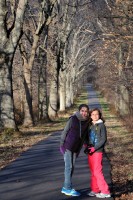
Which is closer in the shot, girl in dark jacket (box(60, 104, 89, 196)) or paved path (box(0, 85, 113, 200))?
girl in dark jacket (box(60, 104, 89, 196))

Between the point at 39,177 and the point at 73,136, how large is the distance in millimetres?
2662

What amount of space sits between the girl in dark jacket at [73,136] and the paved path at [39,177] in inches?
17.2

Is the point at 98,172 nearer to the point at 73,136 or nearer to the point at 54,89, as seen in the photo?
the point at 73,136

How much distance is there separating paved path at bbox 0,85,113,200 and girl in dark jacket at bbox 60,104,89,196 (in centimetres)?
44

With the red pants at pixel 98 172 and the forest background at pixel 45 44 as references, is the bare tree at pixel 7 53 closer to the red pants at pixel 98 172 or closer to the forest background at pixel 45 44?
the forest background at pixel 45 44

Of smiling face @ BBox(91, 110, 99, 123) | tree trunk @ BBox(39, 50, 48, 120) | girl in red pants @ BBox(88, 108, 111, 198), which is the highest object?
smiling face @ BBox(91, 110, 99, 123)

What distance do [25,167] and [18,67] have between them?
4851 centimetres

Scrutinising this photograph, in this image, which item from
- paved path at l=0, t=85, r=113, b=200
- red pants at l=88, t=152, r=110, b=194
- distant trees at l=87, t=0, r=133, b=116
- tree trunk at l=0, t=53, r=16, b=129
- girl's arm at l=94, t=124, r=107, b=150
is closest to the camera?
girl's arm at l=94, t=124, r=107, b=150

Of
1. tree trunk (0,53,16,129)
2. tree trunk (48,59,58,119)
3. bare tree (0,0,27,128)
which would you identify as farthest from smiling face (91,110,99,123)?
tree trunk (48,59,58,119)

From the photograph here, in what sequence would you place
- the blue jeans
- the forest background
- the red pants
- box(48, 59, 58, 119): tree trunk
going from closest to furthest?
the red pants
the blue jeans
the forest background
box(48, 59, 58, 119): tree trunk

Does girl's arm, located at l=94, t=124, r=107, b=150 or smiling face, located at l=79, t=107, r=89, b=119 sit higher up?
smiling face, located at l=79, t=107, r=89, b=119

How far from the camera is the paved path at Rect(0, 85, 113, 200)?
927 centimetres

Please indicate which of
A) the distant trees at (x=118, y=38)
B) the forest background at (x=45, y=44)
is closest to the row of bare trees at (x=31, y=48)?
the forest background at (x=45, y=44)

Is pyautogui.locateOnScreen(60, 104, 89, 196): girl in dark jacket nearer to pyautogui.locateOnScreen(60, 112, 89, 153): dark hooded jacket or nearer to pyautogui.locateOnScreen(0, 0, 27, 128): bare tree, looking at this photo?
pyautogui.locateOnScreen(60, 112, 89, 153): dark hooded jacket
